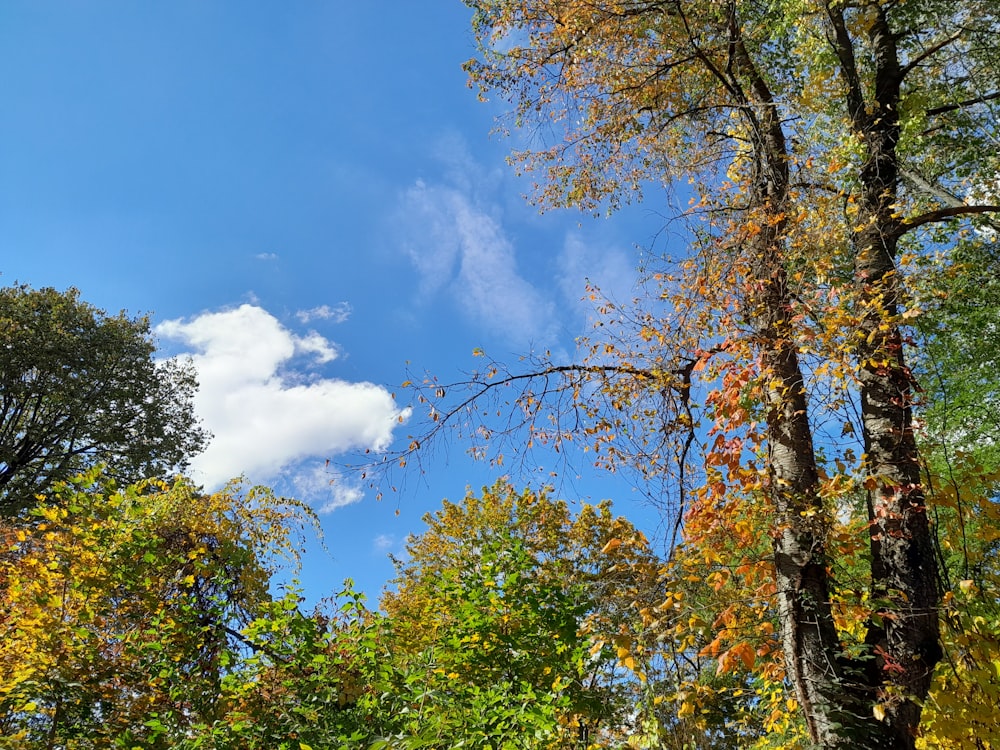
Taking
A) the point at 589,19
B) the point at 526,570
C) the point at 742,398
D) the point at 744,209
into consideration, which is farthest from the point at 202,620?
the point at 589,19

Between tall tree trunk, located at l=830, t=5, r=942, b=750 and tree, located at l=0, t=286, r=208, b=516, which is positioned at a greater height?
tree, located at l=0, t=286, r=208, b=516

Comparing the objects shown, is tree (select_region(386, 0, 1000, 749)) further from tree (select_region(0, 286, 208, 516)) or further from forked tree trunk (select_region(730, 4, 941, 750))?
tree (select_region(0, 286, 208, 516))

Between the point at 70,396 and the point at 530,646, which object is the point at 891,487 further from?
the point at 70,396

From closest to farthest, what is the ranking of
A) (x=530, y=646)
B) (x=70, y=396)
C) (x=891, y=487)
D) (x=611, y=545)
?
1. (x=891, y=487)
2. (x=611, y=545)
3. (x=530, y=646)
4. (x=70, y=396)

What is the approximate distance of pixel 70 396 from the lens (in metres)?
13.8

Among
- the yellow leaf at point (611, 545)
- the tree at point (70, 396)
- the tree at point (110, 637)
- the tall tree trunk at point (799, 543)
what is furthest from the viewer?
the tree at point (70, 396)

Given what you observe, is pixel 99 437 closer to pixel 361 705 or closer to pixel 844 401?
pixel 361 705

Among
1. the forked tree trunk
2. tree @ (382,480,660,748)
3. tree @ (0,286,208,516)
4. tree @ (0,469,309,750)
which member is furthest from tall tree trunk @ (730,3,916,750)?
tree @ (0,286,208,516)

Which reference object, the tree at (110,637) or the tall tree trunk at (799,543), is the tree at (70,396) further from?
the tall tree trunk at (799,543)

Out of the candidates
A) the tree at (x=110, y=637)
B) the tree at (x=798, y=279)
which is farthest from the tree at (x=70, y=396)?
the tree at (x=798, y=279)

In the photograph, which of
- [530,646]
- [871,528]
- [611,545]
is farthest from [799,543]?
[530,646]

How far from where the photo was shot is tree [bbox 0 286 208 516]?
13398 millimetres

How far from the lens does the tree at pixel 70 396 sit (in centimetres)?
1340

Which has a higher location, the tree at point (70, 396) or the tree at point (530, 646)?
the tree at point (70, 396)
